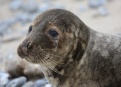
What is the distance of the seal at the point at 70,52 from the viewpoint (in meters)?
4.54

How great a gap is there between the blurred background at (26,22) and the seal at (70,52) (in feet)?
3.96

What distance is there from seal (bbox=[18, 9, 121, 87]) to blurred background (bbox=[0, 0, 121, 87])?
3.96 ft

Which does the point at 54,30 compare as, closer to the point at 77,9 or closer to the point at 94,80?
the point at 94,80

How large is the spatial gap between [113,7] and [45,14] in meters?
6.07

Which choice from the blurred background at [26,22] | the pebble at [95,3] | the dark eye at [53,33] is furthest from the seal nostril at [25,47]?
the pebble at [95,3]

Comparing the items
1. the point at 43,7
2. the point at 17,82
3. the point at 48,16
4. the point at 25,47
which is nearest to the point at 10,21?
the point at 43,7

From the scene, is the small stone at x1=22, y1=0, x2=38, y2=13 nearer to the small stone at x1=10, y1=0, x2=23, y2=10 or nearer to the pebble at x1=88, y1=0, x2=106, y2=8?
the small stone at x1=10, y1=0, x2=23, y2=10

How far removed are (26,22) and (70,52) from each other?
6660 mm

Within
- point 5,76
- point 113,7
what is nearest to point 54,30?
point 5,76

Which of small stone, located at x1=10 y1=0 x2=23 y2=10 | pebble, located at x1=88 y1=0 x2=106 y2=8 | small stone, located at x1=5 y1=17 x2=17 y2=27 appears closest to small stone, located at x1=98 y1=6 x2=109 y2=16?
pebble, located at x1=88 y1=0 x2=106 y2=8

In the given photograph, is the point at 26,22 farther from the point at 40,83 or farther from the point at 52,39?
the point at 52,39

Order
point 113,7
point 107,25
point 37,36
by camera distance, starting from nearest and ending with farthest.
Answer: point 37,36 → point 107,25 → point 113,7

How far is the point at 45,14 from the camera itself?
4688mm

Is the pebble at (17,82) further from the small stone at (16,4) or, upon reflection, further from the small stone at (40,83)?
the small stone at (16,4)
